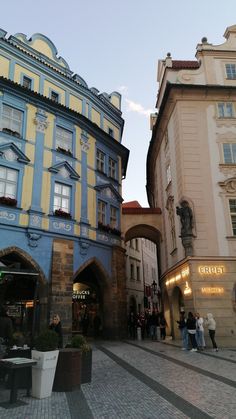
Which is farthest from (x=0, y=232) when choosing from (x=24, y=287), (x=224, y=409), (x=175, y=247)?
(x=224, y=409)

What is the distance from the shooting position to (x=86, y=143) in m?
22.0

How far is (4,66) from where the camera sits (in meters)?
19.0

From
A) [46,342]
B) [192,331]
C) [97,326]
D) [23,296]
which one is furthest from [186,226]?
[46,342]

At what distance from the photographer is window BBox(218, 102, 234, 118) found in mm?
21141

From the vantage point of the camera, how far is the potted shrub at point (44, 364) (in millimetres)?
7008

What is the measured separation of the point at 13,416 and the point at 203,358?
860cm

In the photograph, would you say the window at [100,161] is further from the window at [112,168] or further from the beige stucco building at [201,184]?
the beige stucco building at [201,184]

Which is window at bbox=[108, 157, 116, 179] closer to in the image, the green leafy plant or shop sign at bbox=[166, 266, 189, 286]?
shop sign at bbox=[166, 266, 189, 286]

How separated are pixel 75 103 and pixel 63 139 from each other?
3.30 m

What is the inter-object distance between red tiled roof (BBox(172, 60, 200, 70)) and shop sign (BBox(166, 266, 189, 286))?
1353 cm

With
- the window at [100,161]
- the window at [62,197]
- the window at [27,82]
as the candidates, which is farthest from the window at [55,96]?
the window at [62,197]

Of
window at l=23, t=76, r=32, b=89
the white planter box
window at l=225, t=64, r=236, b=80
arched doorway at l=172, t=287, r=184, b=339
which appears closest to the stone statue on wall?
arched doorway at l=172, t=287, r=184, b=339

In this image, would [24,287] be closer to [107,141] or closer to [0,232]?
[0,232]

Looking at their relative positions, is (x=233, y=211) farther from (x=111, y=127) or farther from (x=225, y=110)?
(x=111, y=127)
